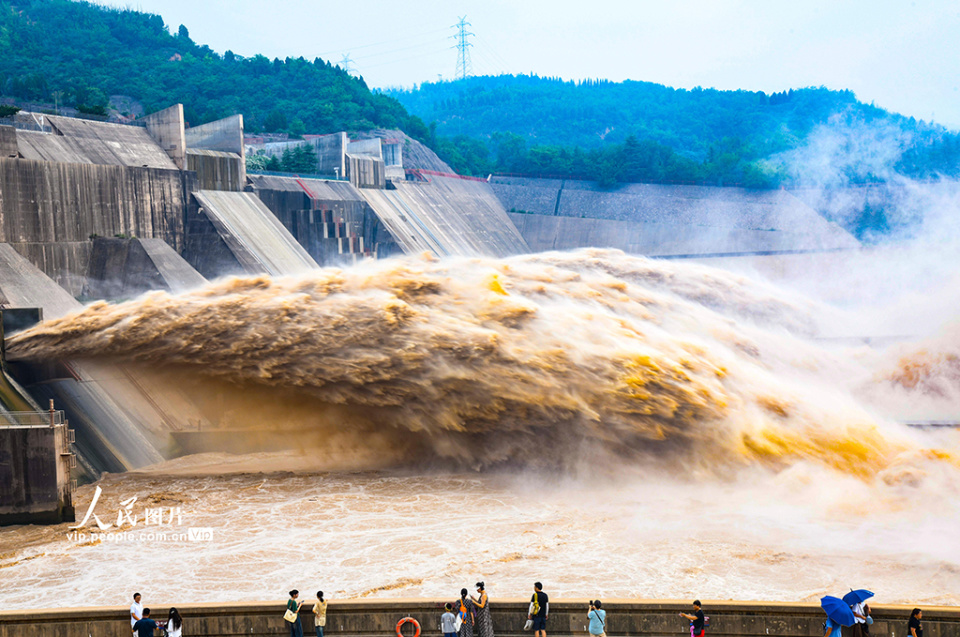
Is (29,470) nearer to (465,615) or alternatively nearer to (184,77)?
(465,615)

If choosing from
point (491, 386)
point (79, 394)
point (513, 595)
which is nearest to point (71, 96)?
point (79, 394)

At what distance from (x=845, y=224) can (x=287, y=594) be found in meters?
62.9

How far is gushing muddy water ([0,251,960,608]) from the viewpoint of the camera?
15836 millimetres

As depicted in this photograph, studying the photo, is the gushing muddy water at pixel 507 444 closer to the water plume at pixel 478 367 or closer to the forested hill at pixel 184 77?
the water plume at pixel 478 367

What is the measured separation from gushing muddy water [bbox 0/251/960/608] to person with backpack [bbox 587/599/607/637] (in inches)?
116

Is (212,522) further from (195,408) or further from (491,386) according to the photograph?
(491,386)

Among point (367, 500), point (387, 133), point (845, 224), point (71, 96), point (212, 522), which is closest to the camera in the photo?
point (212, 522)

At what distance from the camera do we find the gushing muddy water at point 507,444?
1584cm

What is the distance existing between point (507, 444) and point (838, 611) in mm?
11701

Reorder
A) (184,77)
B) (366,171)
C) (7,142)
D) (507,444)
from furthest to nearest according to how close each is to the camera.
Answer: (184,77), (366,171), (7,142), (507,444)

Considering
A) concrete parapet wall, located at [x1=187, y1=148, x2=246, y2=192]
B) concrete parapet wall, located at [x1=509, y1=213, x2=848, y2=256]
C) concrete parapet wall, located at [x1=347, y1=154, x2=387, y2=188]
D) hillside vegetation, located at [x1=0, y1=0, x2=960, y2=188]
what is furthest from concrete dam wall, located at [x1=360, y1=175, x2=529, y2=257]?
concrete parapet wall, located at [x1=187, y1=148, x2=246, y2=192]

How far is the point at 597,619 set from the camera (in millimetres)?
11594

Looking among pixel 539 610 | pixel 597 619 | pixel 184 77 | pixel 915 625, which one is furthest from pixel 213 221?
pixel 184 77

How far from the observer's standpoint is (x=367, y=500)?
19922mm
